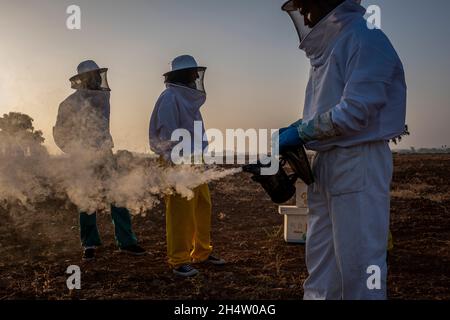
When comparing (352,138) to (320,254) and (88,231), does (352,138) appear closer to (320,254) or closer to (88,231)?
(320,254)

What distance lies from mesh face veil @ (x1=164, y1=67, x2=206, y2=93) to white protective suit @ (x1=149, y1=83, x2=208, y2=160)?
87 millimetres

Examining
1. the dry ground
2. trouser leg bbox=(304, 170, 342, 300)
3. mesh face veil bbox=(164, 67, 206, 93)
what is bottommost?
the dry ground

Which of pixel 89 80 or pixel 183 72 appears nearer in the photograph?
pixel 183 72

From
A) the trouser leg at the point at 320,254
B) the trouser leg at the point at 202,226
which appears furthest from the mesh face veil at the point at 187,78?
the trouser leg at the point at 320,254

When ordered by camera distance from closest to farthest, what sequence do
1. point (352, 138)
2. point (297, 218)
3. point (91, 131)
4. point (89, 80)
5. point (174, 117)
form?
point (352, 138)
point (174, 117)
point (91, 131)
point (89, 80)
point (297, 218)

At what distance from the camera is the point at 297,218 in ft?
21.7

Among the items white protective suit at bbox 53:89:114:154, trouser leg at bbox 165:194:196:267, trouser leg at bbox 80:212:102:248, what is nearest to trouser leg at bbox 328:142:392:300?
trouser leg at bbox 165:194:196:267

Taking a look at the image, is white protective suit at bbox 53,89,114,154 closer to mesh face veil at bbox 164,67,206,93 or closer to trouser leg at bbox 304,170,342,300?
mesh face veil at bbox 164,67,206,93

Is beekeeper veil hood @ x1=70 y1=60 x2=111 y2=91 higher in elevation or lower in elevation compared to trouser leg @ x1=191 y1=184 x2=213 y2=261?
higher

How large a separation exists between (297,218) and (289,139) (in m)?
3.88

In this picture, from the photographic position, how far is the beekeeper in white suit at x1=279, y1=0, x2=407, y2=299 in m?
2.57

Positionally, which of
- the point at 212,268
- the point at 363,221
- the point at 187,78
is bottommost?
the point at 212,268

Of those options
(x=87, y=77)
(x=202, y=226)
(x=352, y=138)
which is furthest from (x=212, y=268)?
(x=352, y=138)

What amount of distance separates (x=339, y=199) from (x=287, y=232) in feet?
13.6
